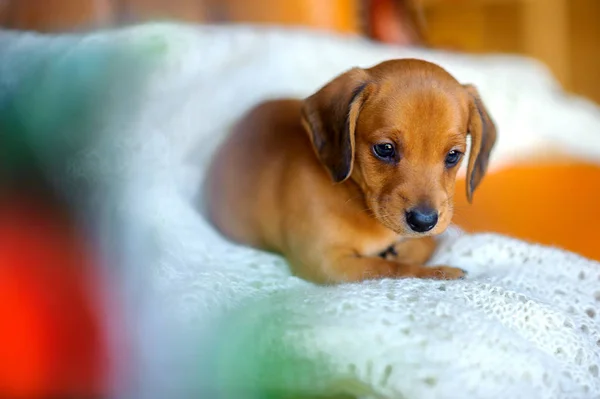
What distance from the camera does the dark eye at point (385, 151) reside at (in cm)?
130

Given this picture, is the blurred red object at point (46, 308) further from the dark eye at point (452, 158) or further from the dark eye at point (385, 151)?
the dark eye at point (452, 158)

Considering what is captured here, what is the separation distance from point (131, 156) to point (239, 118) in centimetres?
59

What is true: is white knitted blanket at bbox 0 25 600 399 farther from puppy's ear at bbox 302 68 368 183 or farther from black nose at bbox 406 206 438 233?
puppy's ear at bbox 302 68 368 183

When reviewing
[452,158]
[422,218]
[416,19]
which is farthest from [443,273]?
[416,19]

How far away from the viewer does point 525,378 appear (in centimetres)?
92

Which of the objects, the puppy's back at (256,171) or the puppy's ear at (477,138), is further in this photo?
the puppy's back at (256,171)

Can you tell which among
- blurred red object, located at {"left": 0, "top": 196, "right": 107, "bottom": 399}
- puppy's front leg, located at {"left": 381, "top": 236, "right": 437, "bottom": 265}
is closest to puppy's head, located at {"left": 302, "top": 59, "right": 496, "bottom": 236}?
puppy's front leg, located at {"left": 381, "top": 236, "right": 437, "bottom": 265}

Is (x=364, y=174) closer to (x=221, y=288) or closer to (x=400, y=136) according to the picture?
(x=400, y=136)

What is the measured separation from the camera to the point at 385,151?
1.32m

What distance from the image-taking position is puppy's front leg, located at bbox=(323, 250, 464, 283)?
130cm

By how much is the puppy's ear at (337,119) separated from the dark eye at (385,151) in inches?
2.3

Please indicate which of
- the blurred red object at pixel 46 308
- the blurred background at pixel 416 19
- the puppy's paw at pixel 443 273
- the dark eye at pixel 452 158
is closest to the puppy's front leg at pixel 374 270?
the puppy's paw at pixel 443 273

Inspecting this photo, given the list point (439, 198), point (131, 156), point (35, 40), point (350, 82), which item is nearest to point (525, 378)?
point (439, 198)

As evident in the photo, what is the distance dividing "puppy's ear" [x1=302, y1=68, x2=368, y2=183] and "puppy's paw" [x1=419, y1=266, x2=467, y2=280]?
0.89 feet
